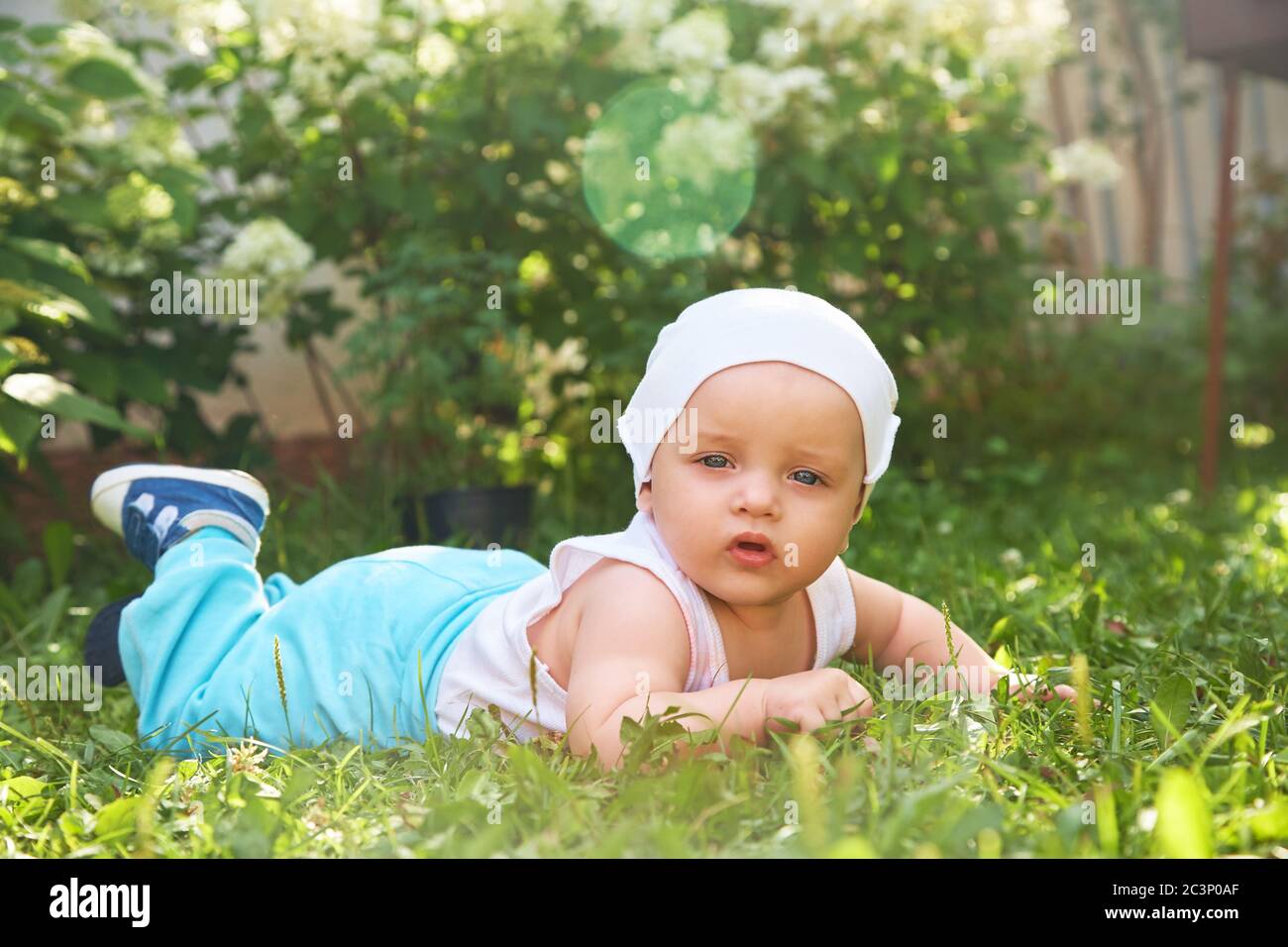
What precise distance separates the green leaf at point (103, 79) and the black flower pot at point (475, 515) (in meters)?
1.07

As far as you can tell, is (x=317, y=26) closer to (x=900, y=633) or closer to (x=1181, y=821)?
(x=900, y=633)

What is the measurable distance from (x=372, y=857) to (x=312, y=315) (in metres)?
2.66

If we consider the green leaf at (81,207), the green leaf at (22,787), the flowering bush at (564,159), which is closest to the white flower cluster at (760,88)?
the flowering bush at (564,159)

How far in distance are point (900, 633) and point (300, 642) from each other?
2.74 feet

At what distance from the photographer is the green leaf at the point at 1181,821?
108 centimetres

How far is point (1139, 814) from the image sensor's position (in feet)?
3.91

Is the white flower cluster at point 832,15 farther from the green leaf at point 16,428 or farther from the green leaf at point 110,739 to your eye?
the green leaf at point 110,739

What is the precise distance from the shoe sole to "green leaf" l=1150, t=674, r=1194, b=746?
4.59ft

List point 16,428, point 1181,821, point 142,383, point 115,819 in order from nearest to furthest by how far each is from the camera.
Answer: point 1181,821
point 115,819
point 16,428
point 142,383

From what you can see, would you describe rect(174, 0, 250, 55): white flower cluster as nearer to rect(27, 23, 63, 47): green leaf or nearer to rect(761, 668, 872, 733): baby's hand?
rect(27, 23, 63, 47): green leaf

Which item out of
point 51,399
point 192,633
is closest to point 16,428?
point 51,399

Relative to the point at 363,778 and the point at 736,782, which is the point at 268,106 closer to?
the point at 363,778

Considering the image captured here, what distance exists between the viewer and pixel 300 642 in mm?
1840

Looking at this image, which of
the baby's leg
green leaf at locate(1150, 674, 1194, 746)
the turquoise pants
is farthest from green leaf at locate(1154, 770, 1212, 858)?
the baby's leg
